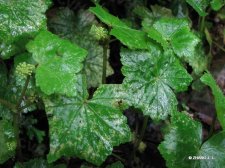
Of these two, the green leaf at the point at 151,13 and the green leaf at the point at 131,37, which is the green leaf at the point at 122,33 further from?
the green leaf at the point at 151,13

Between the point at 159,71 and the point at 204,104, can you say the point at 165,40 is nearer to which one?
the point at 159,71

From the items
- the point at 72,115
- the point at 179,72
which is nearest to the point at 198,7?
the point at 179,72

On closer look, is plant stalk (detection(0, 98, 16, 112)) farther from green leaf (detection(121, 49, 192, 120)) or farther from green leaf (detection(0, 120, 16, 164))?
green leaf (detection(121, 49, 192, 120))

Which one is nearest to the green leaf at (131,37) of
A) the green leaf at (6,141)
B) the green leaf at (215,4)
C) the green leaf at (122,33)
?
the green leaf at (122,33)

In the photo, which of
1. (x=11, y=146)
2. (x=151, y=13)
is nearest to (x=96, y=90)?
(x=11, y=146)

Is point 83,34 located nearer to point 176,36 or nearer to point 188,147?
point 176,36
